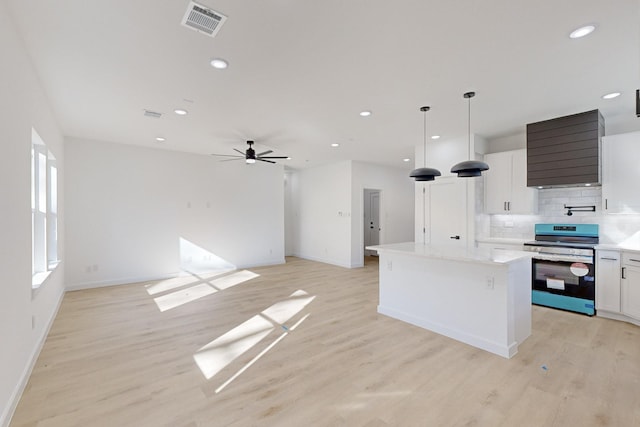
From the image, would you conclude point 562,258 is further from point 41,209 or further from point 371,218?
point 41,209

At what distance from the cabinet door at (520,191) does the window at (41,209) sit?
6.72m

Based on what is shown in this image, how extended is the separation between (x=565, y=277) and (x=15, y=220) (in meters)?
6.44

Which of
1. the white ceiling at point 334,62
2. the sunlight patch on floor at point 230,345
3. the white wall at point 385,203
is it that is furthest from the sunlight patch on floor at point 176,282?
the white wall at point 385,203

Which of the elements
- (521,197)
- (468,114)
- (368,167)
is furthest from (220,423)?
(368,167)

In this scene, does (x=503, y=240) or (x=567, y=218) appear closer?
(x=567, y=218)

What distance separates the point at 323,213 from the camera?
8406 millimetres

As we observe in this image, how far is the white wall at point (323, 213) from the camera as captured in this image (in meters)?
7.69

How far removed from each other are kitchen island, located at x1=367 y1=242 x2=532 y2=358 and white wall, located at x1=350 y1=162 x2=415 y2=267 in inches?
145

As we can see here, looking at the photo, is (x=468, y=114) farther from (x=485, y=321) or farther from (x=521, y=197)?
(x=485, y=321)

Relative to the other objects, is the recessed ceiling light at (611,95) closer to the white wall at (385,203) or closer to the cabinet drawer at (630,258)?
the cabinet drawer at (630,258)

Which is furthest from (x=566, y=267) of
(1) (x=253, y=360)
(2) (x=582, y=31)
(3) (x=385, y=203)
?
(3) (x=385, y=203)

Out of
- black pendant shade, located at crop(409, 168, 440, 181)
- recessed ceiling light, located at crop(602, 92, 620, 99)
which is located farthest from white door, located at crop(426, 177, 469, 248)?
recessed ceiling light, located at crop(602, 92, 620, 99)

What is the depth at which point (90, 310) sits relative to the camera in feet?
14.3

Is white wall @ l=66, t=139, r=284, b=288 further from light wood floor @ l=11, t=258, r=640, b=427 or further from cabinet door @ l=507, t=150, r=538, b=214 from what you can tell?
cabinet door @ l=507, t=150, r=538, b=214
